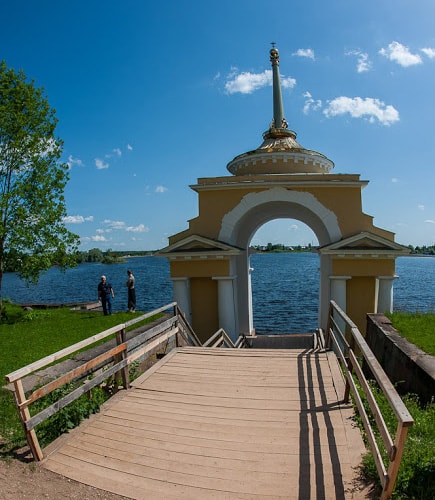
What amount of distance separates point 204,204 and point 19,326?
6734 millimetres

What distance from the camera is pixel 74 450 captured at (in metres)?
3.92

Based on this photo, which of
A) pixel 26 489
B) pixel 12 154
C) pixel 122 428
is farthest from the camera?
pixel 12 154

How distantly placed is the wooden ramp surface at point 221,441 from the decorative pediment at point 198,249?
224 inches

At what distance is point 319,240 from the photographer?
13.0m

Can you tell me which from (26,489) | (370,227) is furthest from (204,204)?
(26,489)

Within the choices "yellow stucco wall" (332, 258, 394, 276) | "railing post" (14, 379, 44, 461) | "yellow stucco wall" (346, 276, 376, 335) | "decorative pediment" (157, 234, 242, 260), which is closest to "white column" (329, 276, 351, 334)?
"yellow stucco wall" (332, 258, 394, 276)

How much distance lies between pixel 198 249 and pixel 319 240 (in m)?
4.30

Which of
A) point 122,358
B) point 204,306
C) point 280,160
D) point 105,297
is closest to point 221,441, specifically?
point 122,358

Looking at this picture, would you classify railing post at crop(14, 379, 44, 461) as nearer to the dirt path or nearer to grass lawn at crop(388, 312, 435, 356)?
the dirt path

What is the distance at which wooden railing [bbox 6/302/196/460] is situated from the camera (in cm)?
364

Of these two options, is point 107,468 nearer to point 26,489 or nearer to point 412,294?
point 26,489

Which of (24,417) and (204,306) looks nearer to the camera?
(24,417)

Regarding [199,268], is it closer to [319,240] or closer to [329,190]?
[319,240]

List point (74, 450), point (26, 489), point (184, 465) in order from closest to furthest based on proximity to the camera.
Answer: point (26, 489) < point (184, 465) < point (74, 450)
